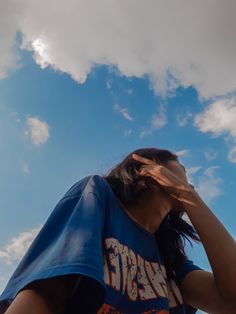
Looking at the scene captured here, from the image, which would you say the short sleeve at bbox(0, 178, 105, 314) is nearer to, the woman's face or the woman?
the woman

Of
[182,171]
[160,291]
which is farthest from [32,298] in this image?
[182,171]

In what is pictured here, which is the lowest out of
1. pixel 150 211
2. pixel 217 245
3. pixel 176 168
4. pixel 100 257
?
pixel 100 257

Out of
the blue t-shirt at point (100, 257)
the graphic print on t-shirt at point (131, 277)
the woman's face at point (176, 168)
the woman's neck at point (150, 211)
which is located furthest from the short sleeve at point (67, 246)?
the woman's face at point (176, 168)

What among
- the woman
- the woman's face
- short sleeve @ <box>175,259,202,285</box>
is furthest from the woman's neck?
short sleeve @ <box>175,259,202,285</box>

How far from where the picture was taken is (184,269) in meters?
1.34

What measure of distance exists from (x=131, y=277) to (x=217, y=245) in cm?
27

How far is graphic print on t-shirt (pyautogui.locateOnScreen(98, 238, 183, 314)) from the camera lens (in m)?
0.90

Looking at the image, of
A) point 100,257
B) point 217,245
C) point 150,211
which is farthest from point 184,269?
point 100,257

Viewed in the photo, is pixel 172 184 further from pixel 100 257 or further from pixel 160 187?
pixel 100 257

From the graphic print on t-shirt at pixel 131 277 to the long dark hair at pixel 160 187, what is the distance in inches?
8.2

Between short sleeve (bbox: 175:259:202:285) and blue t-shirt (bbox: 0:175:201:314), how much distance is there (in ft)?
0.16

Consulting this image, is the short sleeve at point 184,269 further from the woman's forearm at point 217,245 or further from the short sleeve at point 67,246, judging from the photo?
the short sleeve at point 67,246

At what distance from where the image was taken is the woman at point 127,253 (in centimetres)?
68

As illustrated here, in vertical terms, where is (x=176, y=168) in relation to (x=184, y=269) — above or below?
above
